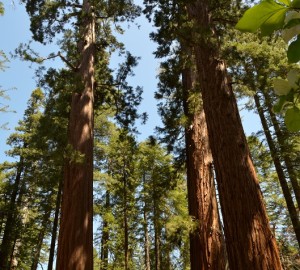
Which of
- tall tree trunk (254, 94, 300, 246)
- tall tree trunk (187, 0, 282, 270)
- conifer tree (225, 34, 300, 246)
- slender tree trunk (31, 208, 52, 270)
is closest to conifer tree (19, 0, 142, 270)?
tall tree trunk (187, 0, 282, 270)

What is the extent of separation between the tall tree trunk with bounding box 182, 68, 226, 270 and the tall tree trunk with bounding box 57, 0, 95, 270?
67.5 inches

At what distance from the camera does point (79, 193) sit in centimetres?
530

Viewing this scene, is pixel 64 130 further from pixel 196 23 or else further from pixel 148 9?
pixel 196 23

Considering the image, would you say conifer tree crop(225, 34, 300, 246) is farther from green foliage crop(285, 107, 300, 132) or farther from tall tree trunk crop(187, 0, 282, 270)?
green foliage crop(285, 107, 300, 132)

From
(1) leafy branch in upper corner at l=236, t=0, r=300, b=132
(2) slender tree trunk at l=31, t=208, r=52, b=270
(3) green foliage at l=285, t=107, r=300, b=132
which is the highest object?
(2) slender tree trunk at l=31, t=208, r=52, b=270

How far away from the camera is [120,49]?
977 cm

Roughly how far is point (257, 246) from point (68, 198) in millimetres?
3518

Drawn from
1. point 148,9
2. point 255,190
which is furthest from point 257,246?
point 148,9

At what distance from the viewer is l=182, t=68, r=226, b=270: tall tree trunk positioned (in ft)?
15.6

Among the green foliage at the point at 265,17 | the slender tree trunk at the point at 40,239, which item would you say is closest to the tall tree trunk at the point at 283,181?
the slender tree trunk at the point at 40,239

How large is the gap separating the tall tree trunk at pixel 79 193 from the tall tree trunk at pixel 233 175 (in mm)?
2758

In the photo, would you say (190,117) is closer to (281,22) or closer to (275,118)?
(281,22)

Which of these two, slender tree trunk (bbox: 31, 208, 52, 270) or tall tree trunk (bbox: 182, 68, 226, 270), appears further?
slender tree trunk (bbox: 31, 208, 52, 270)

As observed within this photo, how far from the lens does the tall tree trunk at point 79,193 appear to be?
479 centimetres
